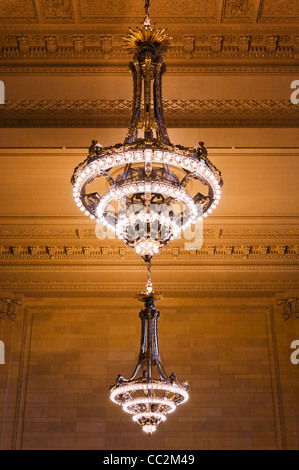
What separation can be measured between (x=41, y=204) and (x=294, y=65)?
162 inches

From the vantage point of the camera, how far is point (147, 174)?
13.0 ft

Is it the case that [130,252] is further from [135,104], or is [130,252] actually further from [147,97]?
[147,97]

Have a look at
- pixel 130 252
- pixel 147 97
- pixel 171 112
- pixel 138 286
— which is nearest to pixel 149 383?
pixel 171 112

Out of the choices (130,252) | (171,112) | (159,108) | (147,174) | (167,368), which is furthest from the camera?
(167,368)

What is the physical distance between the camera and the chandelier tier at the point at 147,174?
3.85m

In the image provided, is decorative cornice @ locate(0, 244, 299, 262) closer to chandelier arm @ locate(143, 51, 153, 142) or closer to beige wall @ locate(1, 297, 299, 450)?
beige wall @ locate(1, 297, 299, 450)

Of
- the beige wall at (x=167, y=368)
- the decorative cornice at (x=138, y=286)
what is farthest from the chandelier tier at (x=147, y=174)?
the beige wall at (x=167, y=368)

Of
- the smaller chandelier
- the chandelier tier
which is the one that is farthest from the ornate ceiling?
the smaller chandelier

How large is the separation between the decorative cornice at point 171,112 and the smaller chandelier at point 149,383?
5.94ft

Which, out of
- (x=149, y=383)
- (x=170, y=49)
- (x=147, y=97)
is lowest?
(x=149, y=383)

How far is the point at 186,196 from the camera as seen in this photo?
4.02 m

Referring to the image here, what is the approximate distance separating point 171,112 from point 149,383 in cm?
299
